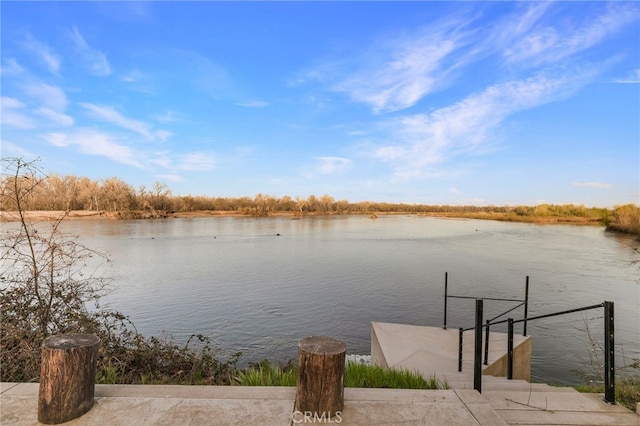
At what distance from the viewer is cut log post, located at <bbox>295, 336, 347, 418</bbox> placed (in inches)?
127

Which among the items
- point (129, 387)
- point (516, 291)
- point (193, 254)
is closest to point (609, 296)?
point (516, 291)

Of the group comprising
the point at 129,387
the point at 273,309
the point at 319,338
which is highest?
the point at 319,338

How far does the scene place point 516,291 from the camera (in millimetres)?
16516

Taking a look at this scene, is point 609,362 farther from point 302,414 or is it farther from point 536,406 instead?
point 302,414

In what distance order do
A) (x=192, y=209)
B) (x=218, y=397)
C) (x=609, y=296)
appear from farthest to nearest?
(x=192, y=209) < (x=609, y=296) < (x=218, y=397)

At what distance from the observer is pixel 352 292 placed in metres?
16.2

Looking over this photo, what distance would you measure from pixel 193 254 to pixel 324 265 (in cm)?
957

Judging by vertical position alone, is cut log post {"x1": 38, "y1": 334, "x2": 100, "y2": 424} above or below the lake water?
above

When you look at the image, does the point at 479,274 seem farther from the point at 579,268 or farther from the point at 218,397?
the point at 218,397

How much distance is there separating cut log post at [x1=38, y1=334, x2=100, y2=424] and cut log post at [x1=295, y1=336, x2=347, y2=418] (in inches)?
72.2

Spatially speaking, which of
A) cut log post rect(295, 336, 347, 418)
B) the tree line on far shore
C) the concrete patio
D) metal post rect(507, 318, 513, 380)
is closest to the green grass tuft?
the concrete patio

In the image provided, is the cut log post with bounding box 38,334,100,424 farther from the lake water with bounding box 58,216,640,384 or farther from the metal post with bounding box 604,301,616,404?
the lake water with bounding box 58,216,640,384

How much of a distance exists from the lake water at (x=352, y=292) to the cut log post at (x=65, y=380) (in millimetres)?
5987

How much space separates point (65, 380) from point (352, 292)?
537 inches
